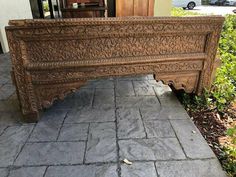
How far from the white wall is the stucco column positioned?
339cm

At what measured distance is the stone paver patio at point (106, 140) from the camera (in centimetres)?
158

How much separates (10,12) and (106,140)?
4509 mm

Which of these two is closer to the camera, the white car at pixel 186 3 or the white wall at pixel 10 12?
the white wall at pixel 10 12

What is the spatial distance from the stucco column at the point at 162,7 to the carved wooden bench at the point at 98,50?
5.23ft

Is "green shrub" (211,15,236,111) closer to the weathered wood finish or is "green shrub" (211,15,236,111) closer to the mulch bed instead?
the mulch bed

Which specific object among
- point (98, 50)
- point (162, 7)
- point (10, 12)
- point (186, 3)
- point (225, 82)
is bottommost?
point (225, 82)

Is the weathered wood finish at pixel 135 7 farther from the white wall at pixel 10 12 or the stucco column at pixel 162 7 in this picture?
the white wall at pixel 10 12

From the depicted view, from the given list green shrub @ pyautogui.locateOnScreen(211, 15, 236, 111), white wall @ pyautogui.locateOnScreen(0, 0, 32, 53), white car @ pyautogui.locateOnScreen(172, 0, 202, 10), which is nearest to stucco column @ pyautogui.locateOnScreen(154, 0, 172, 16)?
green shrub @ pyautogui.locateOnScreen(211, 15, 236, 111)

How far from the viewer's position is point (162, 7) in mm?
3500

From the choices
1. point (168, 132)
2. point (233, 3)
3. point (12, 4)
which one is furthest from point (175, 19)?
point (233, 3)

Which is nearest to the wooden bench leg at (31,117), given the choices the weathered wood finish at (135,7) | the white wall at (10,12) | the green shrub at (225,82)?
the green shrub at (225,82)

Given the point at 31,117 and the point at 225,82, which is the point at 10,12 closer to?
the point at 31,117

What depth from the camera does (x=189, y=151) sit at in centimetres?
175

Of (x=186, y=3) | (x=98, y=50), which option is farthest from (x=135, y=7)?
(x=186, y=3)
